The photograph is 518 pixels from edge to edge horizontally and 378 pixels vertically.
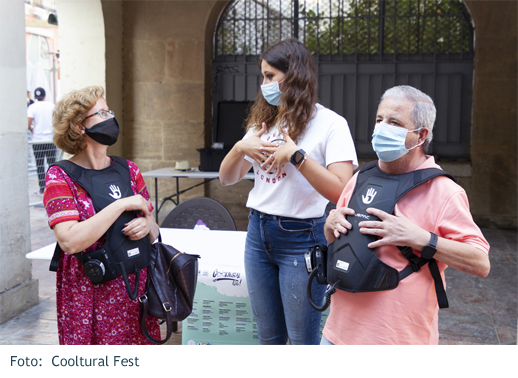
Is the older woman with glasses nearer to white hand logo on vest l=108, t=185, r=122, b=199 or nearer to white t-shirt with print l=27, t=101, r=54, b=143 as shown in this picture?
white hand logo on vest l=108, t=185, r=122, b=199

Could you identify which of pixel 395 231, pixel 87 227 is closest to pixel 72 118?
pixel 87 227

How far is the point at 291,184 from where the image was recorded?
5.80 ft

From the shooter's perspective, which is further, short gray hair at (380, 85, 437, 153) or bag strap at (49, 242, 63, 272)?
bag strap at (49, 242, 63, 272)

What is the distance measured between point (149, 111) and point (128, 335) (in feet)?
19.1

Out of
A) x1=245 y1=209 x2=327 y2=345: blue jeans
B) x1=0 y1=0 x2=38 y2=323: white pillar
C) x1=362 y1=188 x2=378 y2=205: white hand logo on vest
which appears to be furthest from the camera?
x1=0 y1=0 x2=38 y2=323: white pillar

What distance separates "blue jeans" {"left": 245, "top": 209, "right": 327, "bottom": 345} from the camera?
176 cm

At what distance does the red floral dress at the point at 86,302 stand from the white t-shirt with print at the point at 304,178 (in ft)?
2.11

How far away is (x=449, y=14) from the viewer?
680cm

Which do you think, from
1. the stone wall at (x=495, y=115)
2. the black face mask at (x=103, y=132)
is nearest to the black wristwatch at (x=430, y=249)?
the black face mask at (x=103, y=132)

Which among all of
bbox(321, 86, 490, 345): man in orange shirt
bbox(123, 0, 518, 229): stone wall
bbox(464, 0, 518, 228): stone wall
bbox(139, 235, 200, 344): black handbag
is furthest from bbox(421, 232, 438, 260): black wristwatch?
bbox(464, 0, 518, 228): stone wall

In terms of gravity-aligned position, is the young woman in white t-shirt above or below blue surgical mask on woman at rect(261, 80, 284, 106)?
below

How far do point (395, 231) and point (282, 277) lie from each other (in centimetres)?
63

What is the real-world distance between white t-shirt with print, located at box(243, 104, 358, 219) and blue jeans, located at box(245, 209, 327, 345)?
4 cm

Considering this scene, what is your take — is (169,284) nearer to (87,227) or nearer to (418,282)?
(87,227)
